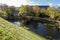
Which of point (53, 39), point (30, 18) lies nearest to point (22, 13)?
point (30, 18)

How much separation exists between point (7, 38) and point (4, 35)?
8.6 inches

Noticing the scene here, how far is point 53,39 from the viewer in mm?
20703

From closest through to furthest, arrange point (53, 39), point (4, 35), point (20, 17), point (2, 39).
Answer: point (2, 39) < point (4, 35) < point (53, 39) < point (20, 17)

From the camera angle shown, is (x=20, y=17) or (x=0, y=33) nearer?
(x=0, y=33)

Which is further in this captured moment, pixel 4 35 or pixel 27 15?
pixel 27 15

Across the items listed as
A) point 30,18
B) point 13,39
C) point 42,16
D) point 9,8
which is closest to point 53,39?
point 13,39

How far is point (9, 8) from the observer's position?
45.9 m

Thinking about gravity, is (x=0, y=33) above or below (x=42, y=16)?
above

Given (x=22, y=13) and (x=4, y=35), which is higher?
(x=4, y=35)

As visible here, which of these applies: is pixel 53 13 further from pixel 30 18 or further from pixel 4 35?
pixel 4 35

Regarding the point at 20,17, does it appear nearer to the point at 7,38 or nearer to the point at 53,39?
the point at 53,39

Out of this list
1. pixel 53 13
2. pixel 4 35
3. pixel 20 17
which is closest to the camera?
pixel 4 35

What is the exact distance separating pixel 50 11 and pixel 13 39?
37.4 metres

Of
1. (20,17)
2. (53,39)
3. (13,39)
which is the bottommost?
(20,17)
